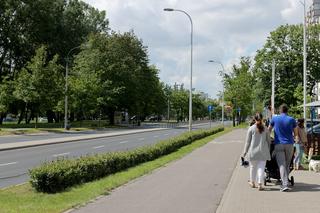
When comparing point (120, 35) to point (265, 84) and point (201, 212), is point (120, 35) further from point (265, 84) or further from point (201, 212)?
point (201, 212)

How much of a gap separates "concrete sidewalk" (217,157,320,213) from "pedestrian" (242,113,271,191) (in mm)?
445

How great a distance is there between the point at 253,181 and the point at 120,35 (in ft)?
246

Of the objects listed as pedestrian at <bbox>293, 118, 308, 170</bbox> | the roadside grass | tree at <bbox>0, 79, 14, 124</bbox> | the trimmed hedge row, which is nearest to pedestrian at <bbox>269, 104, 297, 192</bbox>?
the roadside grass

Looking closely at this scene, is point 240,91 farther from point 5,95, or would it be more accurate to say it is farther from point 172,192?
point 172,192

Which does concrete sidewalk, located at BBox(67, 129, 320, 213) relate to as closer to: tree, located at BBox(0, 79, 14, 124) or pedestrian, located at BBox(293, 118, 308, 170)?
pedestrian, located at BBox(293, 118, 308, 170)

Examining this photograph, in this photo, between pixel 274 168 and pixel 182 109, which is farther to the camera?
pixel 182 109

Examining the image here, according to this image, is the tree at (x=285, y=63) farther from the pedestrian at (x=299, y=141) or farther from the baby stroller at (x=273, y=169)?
the baby stroller at (x=273, y=169)

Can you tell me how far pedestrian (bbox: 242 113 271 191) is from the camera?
12086mm

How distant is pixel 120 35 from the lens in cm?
8600

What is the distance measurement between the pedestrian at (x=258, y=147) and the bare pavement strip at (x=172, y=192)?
874mm

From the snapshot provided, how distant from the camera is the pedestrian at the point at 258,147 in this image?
39.7 ft

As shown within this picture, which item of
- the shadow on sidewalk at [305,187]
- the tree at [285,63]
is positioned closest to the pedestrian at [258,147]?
the shadow on sidewalk at [305,187]

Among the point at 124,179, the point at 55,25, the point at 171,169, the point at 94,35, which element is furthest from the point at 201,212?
the point at 94,35

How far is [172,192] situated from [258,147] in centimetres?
220
